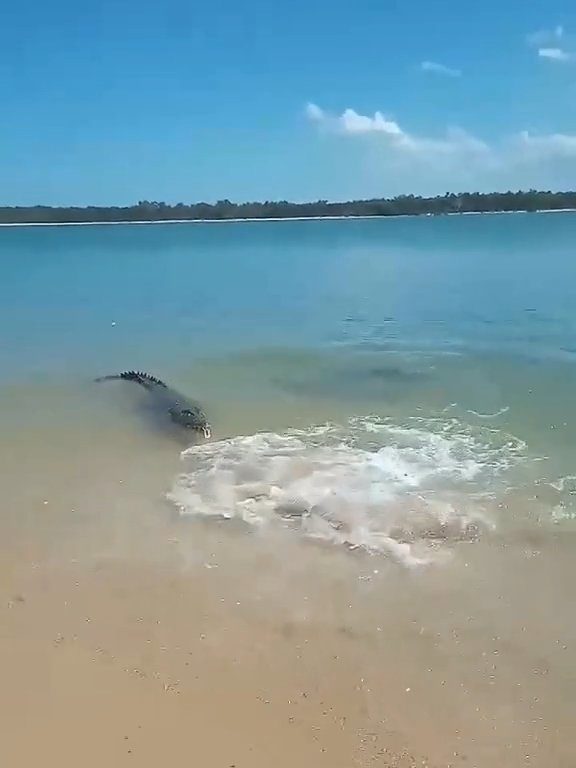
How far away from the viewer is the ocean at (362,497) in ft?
19.2

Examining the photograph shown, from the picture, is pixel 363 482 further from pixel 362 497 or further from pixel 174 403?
pixel 174 403

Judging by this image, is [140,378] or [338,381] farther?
[338,381]

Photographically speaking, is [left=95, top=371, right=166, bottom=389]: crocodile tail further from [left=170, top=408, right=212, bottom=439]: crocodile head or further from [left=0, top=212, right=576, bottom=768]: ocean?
[left=170, top=408, right=212, bottom=439]: crocodile head

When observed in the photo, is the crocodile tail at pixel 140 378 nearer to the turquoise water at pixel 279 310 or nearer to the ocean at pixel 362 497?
the ocean at pixel 362 497

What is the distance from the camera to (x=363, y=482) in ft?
31.3

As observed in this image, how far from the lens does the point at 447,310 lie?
86.0ft

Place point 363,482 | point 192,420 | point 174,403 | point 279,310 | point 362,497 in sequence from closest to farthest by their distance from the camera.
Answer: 1. point 362,497
2. point 363,482
3. point 192,420
4. point 174,403
5. point 279,310

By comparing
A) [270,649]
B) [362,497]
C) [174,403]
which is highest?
[174,403]

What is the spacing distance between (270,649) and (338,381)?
9.57 metres

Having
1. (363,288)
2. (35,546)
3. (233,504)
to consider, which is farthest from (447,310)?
(35,546)

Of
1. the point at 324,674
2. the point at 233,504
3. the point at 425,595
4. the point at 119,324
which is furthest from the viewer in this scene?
the point at 119,324

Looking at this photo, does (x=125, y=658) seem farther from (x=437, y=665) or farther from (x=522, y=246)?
(x=522, y=246)

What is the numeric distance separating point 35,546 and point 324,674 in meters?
3.78

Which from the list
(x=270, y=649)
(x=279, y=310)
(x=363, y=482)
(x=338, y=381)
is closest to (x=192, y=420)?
(x=363, y=482)
